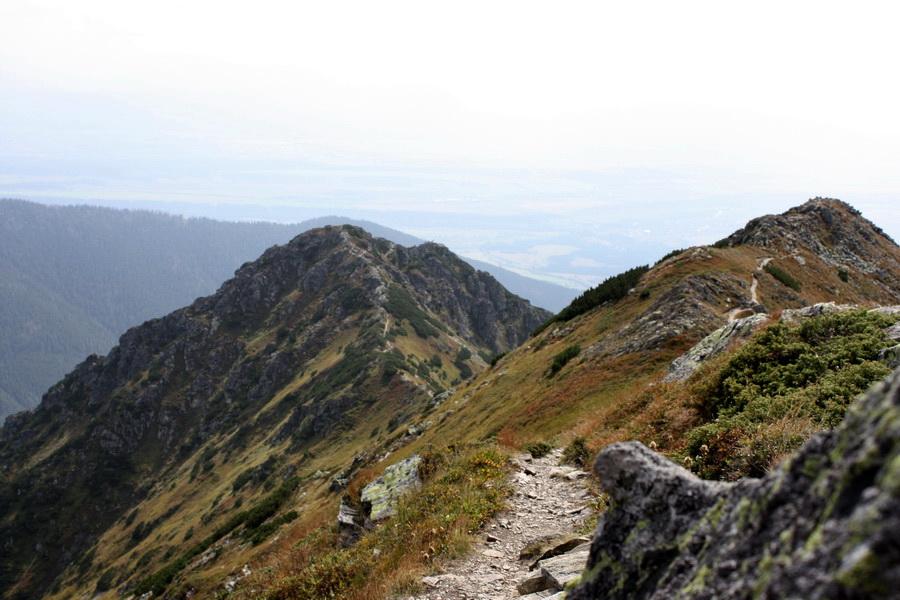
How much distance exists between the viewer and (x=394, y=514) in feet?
44.1

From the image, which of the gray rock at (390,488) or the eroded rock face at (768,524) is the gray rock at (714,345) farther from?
the eroded rock face at (768,524)

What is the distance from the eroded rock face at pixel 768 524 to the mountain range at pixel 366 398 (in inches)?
203

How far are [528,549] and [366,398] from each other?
94.1 metres

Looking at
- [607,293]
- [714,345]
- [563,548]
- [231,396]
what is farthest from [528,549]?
[231,396]

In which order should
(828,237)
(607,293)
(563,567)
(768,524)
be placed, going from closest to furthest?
(768,524) < (563,567) < (607,293) < (828,237)

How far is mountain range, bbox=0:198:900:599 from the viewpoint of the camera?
37.6 feet

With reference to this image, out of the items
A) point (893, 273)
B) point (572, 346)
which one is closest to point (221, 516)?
point (572, 346)

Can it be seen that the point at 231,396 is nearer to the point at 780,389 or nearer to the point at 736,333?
the point at 736,333

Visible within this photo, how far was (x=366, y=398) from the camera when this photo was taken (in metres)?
99.9

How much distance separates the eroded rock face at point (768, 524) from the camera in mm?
2053

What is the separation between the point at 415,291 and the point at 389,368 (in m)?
76.5

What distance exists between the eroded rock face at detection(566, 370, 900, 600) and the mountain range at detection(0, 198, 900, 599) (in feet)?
16.9

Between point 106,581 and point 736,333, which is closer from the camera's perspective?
point 736,333

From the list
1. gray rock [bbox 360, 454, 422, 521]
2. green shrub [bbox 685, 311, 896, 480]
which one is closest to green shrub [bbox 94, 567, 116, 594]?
gray rock [bbox 360, 454, 422, 521]
